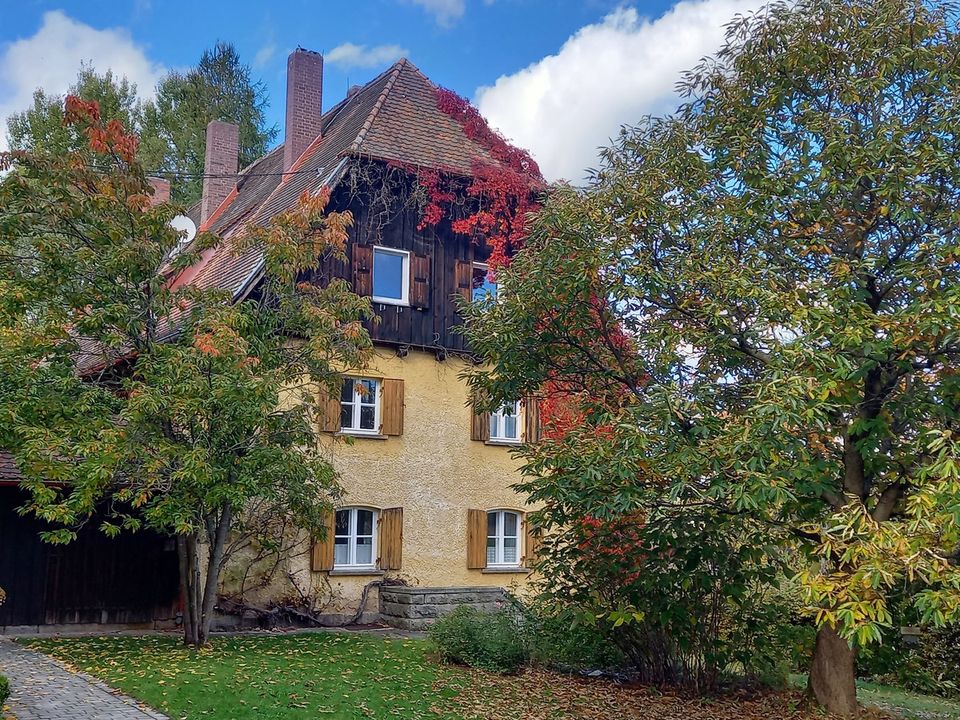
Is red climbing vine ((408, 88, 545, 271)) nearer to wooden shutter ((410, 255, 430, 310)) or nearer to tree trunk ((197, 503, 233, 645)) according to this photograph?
wooden shutter ((410, 255, 430, 310))

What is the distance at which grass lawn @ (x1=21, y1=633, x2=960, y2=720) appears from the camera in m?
9.88

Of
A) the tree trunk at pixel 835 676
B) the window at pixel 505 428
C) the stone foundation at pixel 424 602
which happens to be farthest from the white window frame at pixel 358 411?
the tree trunk at pixel 835 676

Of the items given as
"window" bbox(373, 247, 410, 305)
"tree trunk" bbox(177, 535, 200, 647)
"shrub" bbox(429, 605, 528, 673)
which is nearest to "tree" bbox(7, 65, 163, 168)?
"window" bbox(373, 247, 410, 305)

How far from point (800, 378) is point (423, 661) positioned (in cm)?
754

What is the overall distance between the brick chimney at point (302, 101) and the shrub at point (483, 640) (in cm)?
1306

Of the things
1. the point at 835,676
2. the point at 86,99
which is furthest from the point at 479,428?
the point at 86,99

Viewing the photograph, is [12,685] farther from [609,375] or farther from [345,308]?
[609,375]

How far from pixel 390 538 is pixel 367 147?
761cm

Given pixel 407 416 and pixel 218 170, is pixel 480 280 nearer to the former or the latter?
pixel 407 416

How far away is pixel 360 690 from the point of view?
10828mm

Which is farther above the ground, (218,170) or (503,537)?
(218,170)

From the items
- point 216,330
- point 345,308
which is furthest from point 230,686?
point 345,308

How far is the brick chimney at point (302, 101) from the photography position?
22266 mm

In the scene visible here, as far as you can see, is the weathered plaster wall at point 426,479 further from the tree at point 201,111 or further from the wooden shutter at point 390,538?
the tree at point 201,111
